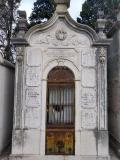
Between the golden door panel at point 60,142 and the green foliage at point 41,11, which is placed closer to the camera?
the golden door panel at point 60,142

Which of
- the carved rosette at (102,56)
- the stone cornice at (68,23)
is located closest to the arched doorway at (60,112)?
the carved rosette at (102,56)

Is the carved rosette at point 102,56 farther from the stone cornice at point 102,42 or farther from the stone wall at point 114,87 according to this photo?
the stone wall at point 114,87

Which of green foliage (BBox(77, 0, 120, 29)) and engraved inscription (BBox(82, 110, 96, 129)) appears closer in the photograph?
engraved inscription (BBox(82, 110, 96, 129))

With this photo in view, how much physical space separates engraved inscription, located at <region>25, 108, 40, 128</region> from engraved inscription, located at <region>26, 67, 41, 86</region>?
37.3 inches

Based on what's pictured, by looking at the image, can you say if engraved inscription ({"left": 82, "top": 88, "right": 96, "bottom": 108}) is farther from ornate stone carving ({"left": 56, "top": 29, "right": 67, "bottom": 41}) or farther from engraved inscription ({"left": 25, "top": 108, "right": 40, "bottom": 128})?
ornate stone carving ({"left": 56, "top": 29, "right": 67, "bottom": 41})

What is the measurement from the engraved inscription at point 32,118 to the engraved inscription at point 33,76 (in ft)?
3.11

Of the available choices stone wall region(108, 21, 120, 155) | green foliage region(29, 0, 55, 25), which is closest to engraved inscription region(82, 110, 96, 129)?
stone wall region(108, 21, 120, 155)

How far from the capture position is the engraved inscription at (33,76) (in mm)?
10398

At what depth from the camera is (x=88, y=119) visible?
33.6ft

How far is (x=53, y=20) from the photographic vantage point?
10.6m

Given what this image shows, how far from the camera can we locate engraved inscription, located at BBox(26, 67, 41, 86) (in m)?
10.4

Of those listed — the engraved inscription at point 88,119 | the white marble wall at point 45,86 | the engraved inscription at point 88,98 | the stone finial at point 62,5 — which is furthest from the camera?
the stone finial at point 62,5

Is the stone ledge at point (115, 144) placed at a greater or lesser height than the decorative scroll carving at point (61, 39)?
lesser

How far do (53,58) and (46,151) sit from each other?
338cm
